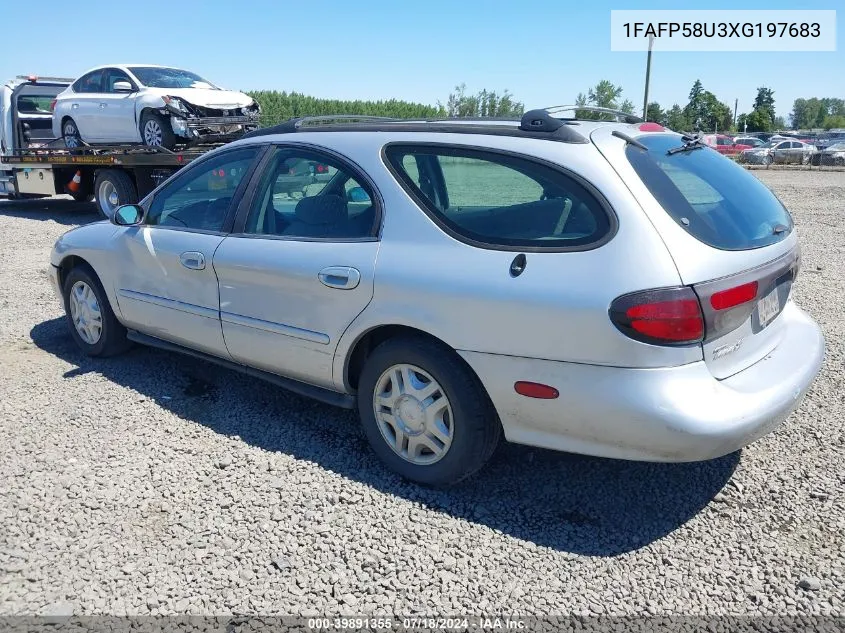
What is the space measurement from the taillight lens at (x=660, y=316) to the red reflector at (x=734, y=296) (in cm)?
11

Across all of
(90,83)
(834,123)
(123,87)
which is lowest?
(123,87)

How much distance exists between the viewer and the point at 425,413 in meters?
3.28

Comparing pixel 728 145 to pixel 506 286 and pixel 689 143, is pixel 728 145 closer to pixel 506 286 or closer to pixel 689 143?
pixel 689 143

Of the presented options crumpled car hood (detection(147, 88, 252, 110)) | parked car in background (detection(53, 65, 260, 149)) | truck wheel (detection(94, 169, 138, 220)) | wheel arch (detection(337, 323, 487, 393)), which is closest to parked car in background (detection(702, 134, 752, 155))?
crumpled car hood (detection(147, 88, 252, 110))

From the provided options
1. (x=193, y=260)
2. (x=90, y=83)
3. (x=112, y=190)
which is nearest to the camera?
(x=193, y=260)

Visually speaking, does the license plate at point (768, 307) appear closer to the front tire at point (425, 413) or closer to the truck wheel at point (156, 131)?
the front tire at point (425, 413)

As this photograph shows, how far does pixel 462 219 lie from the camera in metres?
3.24

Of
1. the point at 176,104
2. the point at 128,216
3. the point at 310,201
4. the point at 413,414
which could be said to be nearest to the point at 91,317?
the point at 128,216

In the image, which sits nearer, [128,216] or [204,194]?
[204,194]

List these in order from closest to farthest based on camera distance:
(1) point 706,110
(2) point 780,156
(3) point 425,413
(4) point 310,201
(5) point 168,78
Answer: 1. (3) point 425,413
2. (4) point 310,201
3. (5) point 168,78
4. (2) point 780,156
5. (1) point 706,110

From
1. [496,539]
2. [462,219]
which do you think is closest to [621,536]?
[496,539]

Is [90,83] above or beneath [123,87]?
above

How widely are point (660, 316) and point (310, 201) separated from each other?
209 centimetres

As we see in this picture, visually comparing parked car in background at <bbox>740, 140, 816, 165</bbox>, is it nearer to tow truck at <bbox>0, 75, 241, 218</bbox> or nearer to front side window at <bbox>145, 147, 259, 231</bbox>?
tow truck at <bbox>0, 75, 241, 218</bbox>
